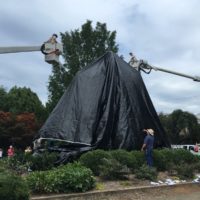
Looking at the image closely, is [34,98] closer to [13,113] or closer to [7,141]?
[13,113]

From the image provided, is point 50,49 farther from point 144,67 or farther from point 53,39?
point 144,67

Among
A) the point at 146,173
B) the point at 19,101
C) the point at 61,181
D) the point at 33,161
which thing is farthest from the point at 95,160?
the point at 19,101

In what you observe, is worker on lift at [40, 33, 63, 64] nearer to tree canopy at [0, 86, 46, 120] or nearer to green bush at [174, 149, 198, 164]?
green bush at [174, 149, 198, 164]

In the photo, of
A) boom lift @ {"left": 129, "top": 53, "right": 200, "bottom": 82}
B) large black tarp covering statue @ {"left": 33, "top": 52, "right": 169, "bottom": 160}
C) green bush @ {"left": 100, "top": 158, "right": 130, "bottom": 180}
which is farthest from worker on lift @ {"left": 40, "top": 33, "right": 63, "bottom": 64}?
boom lift @ {"left": 129, "top": 53, "right": 200, "bottom": 82}

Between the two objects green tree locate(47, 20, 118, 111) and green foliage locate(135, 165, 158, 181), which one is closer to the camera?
green foliage locate(135, 165, 158, 181)

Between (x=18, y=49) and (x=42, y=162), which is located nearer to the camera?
(x=18, y=49)

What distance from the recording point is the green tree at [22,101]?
67.6m

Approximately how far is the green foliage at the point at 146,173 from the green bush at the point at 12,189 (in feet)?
17.7

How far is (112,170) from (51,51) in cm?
416

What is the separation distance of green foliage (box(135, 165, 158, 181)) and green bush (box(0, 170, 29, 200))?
17.7ft

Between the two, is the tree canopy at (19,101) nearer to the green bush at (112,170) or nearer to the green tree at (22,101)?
the green tree at (22,101)

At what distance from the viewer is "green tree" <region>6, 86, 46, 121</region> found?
67.6 meters

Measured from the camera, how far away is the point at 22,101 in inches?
2685

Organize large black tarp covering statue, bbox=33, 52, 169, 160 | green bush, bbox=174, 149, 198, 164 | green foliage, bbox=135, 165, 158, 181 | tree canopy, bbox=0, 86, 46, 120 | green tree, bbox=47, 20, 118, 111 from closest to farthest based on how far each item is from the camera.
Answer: green foliage, bbox=135, 165, 158, 181, green bush, bbox=174, 149, 198, 164, large black tarp covering statue, bbox=33, 52, 169, 160, green tree, bbox=47, 20, 118, 111, tree canopy, bbox=0, 86, 46, 120
